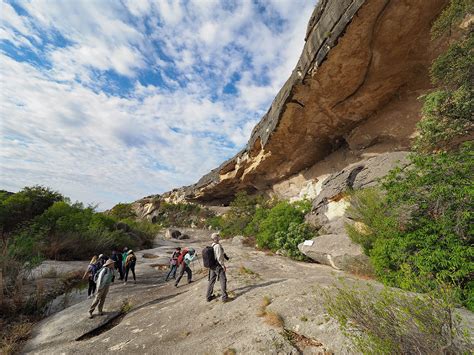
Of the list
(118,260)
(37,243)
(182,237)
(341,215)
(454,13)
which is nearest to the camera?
(454,13)

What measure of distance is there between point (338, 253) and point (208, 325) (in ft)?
18.5

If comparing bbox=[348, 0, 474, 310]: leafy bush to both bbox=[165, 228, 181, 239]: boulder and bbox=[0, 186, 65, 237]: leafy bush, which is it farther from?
bbox=[165, 228, 181, 239]: boulder

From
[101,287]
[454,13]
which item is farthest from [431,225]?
[101,287]

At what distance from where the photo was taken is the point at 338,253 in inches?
312

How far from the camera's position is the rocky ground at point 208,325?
318cm

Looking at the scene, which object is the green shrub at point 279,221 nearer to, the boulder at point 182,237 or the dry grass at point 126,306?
the dry grass at point 126,306

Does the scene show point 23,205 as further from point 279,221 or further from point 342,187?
point 342,187

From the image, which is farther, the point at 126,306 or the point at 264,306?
the point at 126,306

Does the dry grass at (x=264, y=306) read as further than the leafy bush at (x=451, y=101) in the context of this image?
No

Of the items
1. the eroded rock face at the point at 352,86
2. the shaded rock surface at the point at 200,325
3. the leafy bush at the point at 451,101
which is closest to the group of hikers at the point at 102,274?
the shaded rock surface at the point at 200,325

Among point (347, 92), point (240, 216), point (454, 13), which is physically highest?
point (347, 92)

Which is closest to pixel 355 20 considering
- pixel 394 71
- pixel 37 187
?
pixel 394 71

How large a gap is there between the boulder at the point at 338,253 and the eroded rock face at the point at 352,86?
27.2 ft

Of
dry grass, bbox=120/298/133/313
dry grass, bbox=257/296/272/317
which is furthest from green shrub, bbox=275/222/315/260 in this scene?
dry grass, bbox=120/298/133/313
